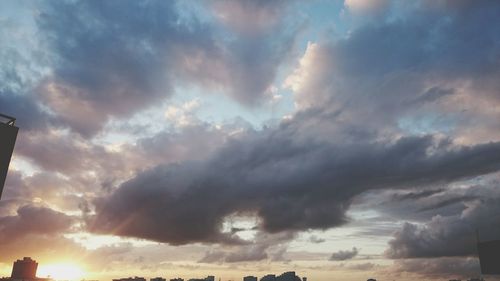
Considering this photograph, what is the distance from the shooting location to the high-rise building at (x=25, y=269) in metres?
180

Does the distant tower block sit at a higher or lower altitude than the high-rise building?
higher

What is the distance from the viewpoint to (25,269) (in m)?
184

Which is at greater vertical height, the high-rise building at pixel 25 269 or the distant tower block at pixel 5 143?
the distant tower block at pixel 5 143

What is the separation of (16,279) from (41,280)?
10.9 meters

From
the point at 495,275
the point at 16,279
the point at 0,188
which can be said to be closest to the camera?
the point at 0,188

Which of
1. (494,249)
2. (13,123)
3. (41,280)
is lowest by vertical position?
(41,280)

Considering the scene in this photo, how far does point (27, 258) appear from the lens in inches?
7338

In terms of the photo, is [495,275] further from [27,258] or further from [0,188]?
[27,258]

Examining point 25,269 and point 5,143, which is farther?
point 25,269

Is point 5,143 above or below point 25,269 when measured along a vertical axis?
above

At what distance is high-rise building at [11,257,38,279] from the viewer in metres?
180

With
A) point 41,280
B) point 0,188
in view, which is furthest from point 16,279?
point 0,188

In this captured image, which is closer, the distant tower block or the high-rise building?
the distant tower block

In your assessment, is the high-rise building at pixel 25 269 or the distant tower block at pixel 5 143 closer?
the distant tower block at pixel 5 143
